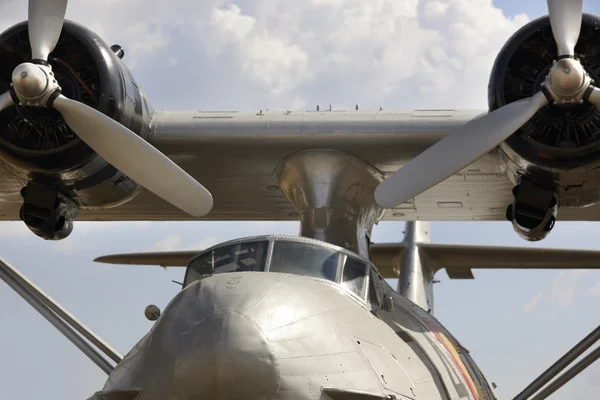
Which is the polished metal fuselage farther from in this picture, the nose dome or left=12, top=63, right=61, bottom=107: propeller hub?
left=12, top=63, right=61, bottom=107: propeller hub

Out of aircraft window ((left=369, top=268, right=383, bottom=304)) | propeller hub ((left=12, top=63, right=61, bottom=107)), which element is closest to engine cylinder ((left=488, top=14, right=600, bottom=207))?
aircraft window ((left=369, top=268, right=383, bottom=304))

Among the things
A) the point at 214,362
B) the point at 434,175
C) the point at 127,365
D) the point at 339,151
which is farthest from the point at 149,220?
the point at 214,362

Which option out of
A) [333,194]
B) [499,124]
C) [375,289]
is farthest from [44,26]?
[499,124]

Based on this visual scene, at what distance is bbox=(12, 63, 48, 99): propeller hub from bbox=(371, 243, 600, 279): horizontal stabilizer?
594cm

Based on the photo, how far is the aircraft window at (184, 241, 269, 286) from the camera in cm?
709

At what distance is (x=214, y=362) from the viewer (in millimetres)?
5527

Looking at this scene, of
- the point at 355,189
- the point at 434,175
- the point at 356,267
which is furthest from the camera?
the point at 355,189

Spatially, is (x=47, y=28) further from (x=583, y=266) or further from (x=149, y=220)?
(x=583, y=266)

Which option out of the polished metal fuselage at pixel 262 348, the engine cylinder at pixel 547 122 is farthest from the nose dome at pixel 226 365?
the engine cylinder at pixel 547 122

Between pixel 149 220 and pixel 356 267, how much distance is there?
6.52m

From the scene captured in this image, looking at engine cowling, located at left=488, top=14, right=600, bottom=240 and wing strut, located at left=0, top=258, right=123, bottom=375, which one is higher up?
engine cowling, located at left=488, top=14, right=600, bottom=240

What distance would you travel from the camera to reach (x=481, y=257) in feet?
40.7

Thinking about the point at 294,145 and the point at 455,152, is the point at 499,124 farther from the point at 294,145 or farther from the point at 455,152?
the point at 294,145

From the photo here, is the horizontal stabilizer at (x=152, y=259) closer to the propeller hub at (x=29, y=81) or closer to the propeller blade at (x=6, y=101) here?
the propeller blade at (x=6, y=101)
